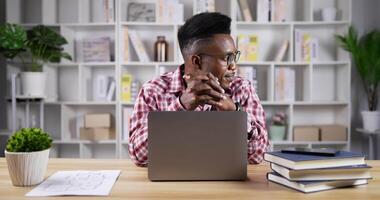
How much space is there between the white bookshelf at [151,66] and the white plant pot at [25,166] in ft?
8.12

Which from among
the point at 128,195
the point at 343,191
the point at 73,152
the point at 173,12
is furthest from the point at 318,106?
the point at 128,195

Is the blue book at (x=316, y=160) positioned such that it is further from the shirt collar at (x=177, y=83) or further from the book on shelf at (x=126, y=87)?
the book on shelf at (x=126, y=87)

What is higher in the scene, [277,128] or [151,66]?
[151,66]

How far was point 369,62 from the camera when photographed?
3.39 meters

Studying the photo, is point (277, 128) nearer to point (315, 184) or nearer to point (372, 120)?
point (372, 120)

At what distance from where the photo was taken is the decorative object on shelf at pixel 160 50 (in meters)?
3.54

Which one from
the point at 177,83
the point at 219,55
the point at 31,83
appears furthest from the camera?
the point at 31,83

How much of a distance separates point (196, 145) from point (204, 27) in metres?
0.60

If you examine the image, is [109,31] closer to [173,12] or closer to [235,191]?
[173,12]

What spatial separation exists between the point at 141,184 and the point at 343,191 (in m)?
0.52

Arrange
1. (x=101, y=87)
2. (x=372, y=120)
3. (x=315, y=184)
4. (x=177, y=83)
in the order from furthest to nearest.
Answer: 1. (x=101, y=87)
2. (x=372, y=120)
3. (x=177, y=83)
4. (x=315, y=184)

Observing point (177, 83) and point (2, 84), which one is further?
point (2, 84)

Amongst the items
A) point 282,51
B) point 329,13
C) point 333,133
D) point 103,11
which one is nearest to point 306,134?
point 333,133

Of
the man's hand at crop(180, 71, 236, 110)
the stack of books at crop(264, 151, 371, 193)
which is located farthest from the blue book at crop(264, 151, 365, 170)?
the man's hand at crop(180, 71, 236, 110)
